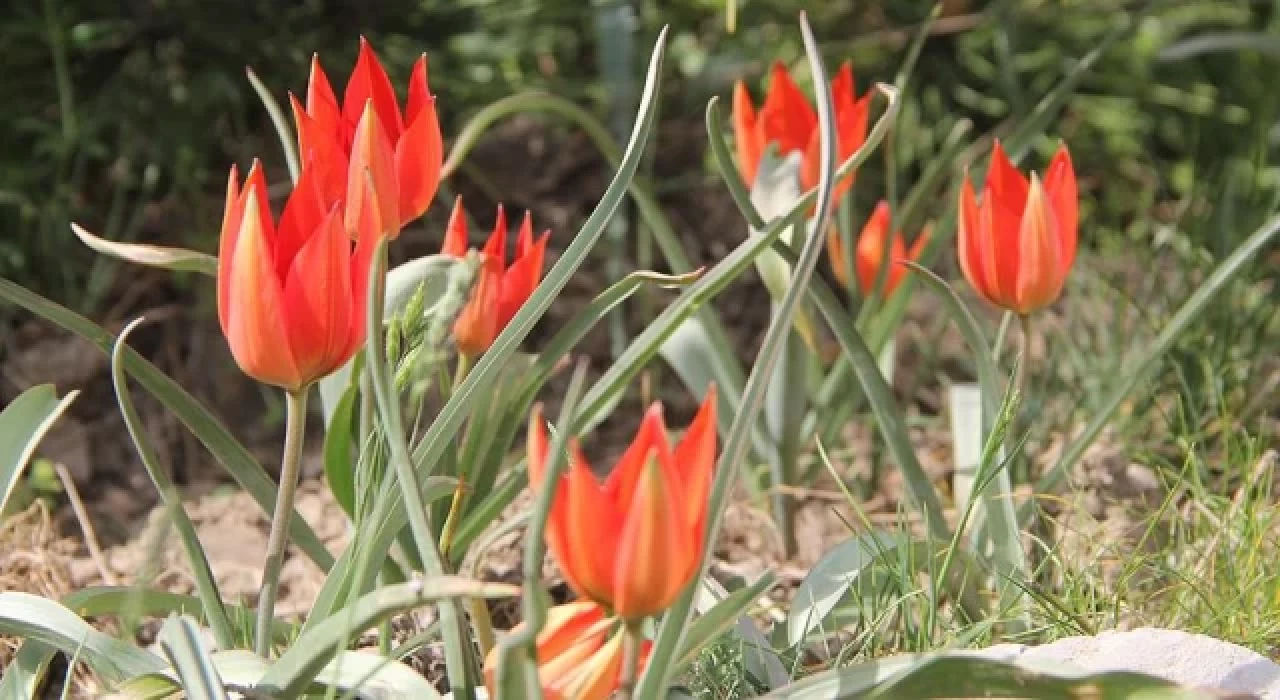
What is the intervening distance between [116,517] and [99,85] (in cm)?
72

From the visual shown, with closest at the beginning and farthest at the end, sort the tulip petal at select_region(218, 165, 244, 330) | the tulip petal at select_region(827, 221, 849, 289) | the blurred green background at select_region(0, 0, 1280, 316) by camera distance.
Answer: the tulip petal at select_region(218, 165, 244, 330), the tulip petal at select_region(827, 221, 849, 289), the blurred green background at select_region(0, 0, 1280, 316)

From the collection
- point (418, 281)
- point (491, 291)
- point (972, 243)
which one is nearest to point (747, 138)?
point (972, 243)

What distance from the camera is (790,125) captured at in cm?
175

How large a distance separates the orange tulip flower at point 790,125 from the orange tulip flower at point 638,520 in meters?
0.77

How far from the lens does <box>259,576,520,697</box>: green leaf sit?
3.07 ft

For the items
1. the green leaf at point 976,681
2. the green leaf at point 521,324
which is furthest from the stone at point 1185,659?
the green leaf at point 521,324

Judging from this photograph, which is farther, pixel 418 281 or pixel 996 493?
pixel 996 493

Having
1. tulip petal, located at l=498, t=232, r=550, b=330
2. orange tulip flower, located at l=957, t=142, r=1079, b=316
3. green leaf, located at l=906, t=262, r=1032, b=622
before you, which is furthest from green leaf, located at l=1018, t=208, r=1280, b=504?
tulip petal, located at l=498, t=232, r=550, b=330

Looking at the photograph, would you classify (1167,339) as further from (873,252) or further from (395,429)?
(395,429)

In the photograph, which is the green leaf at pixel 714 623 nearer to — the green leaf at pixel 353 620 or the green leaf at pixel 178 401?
the green leaf at pixel 353 620

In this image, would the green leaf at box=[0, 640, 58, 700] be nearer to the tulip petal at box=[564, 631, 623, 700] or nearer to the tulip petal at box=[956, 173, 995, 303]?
the tulip petal at box=[564, 631, 623, 700]

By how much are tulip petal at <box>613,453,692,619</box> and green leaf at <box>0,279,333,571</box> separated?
453 mm

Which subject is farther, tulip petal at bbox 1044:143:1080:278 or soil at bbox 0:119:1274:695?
soil at bbox 0:119:1274:695

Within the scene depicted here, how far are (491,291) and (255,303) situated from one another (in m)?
0.28
